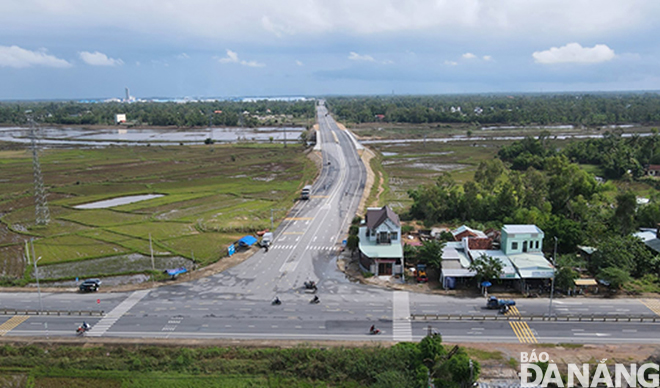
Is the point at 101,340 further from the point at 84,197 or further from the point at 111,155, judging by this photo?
the point at 111,155

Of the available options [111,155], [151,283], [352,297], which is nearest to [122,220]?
[151,283]

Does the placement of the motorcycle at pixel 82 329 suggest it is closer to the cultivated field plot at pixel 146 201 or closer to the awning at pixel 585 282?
the cultivated field plot at pixel 146 201

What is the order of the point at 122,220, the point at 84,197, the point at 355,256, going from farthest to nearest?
the point at 84,197
the point at 122,220
the point at 355,256

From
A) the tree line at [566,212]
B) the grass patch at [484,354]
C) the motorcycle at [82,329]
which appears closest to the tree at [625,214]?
the tree line at [566,212]

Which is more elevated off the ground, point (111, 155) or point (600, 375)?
point (111, 155)

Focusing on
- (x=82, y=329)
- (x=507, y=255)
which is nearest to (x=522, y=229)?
(x=507, y=255)
